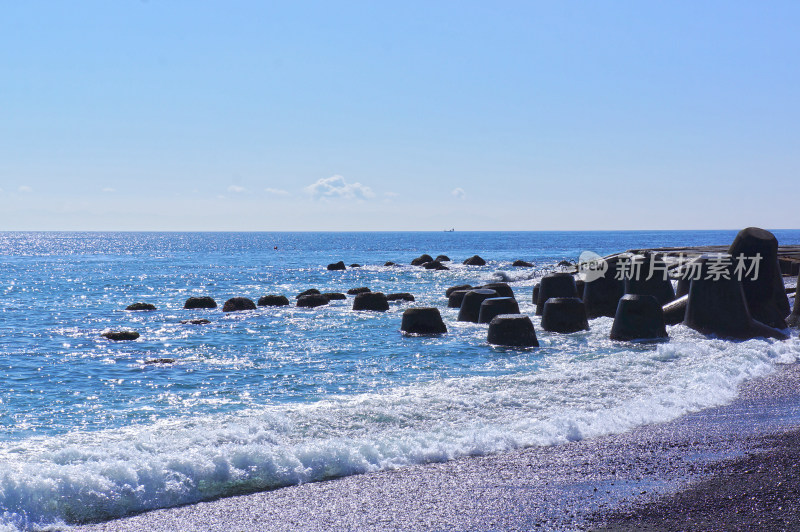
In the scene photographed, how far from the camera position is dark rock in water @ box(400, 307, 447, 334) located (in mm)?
23328

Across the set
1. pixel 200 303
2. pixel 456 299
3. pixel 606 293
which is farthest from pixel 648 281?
pixel 200 303

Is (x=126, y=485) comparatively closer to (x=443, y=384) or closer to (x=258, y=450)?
(x=258, y=450)

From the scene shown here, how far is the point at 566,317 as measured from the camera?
2258cm

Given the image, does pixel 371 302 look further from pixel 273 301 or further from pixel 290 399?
pixel 290 399

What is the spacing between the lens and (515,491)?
7660 mm

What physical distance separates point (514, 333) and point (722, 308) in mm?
5681

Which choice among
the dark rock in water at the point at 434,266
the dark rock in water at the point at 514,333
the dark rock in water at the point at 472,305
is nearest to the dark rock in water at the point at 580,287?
the dark rock in water at the point at 472,305

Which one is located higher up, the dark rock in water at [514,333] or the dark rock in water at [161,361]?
the dark rock in water at [514,333]

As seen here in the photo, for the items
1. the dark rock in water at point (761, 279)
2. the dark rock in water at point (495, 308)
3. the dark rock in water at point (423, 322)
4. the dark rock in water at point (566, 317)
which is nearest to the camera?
the dark rock in water at point (761, 279)

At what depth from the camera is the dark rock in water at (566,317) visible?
2253 cm

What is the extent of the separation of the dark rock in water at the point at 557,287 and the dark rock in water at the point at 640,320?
245 inches

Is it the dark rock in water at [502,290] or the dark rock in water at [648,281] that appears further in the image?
the dark rock in water at [502,290]

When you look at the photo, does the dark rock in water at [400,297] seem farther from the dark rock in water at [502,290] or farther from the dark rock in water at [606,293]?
the dark rock in water at [606,293]

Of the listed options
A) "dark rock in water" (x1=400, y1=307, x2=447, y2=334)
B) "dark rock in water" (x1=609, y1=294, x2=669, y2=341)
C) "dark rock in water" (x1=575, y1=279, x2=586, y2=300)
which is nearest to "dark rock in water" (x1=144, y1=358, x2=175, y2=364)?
"dark rock in water" (x1=400, y1=307, x2=447, y2=334)
